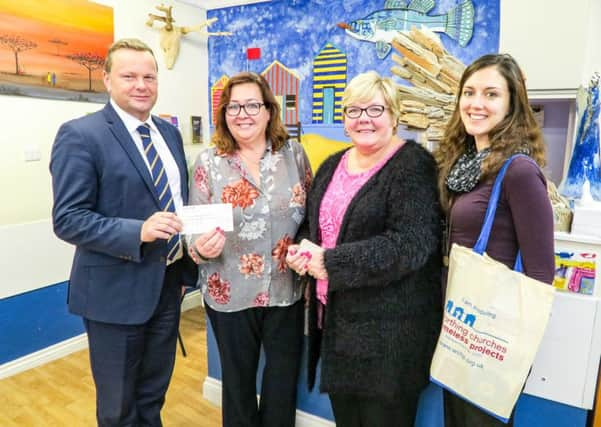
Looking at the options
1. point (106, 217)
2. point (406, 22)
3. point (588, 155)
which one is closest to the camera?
point (106, 217)

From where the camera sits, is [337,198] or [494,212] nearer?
[494,212]

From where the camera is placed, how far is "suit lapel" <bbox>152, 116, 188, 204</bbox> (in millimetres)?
1649

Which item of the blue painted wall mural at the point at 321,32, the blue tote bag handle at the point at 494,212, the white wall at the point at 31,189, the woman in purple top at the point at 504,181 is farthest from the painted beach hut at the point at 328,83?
the blue tote bag handle at the point at 494,212

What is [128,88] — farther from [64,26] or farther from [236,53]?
[236,53]

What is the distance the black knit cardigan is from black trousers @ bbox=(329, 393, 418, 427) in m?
0.05

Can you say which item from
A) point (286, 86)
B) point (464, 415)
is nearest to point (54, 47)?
point (286, 86)

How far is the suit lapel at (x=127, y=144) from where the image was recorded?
1.46m

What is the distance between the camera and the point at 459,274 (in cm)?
118

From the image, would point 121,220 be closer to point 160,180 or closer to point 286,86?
point 160,180

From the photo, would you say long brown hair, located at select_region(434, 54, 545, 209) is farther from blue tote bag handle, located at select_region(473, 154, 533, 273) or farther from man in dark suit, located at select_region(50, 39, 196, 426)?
man in dark suit, located at select_region(50, 39, 196, 426)

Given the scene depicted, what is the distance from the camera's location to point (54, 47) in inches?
113

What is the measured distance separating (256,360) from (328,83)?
252 centimetres

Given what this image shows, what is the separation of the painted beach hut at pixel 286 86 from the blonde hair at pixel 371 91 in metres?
2.50

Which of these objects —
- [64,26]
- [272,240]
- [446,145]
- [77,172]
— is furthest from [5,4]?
[446,145]
